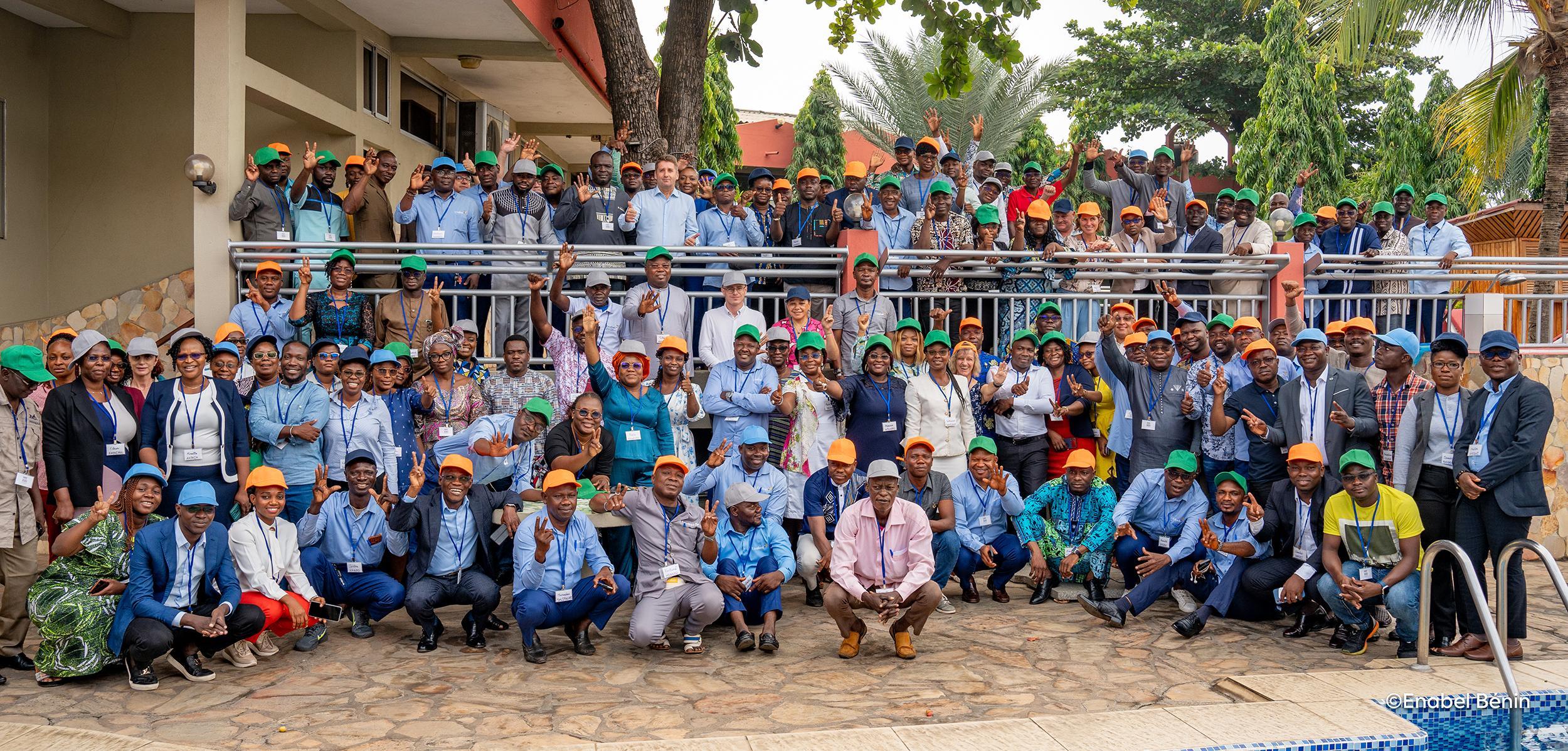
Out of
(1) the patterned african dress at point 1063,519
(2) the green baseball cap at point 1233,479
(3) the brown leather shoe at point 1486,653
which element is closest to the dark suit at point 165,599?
(1) the patterned african dress at point 1063,519

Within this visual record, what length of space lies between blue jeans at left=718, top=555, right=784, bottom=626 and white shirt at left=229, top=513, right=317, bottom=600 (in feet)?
7.96

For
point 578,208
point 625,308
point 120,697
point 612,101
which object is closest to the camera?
point 120,697

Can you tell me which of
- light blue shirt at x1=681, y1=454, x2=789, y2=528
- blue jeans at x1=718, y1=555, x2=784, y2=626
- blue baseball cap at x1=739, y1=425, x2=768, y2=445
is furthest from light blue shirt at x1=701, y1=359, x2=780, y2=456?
blue jeans at x1=718, y1=555, x2=784, y2=626

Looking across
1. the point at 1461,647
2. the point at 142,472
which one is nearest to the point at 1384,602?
the point at 1461,647

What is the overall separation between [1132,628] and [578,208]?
17.9ft

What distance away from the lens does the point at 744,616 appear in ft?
24.6

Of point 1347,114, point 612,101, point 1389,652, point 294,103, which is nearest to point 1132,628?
point 1389,652

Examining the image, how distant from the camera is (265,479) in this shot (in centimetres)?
683

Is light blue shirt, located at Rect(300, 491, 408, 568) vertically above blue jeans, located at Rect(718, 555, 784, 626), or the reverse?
light blue shirt, located at Rect(300, 491, 408, 568)

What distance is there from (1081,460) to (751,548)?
2.50 metres

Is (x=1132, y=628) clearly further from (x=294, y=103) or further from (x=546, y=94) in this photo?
(x=546, y=94)

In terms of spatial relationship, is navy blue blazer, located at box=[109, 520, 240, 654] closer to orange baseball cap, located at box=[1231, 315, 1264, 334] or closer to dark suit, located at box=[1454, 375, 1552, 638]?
orange baseball cap, located at box=[1231, 315, 1264, 334]

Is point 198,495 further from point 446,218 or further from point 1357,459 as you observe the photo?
point 1357,459

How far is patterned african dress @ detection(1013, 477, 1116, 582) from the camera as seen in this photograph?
845 centimetres
